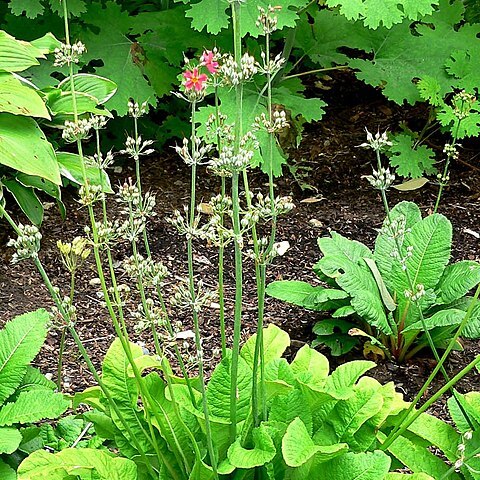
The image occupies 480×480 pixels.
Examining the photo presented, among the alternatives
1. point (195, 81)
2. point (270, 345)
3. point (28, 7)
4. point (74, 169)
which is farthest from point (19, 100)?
point (195, 81)

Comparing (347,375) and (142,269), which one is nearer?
(142,269)

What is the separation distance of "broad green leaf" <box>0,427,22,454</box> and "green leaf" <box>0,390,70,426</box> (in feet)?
0.13

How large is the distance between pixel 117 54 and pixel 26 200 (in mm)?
1141

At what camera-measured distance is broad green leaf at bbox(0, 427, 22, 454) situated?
2.35 m

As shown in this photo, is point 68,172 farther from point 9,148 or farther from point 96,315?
point 96,315

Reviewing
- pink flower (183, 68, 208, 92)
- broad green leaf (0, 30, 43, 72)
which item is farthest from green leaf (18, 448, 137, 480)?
broad green leaf (0, 30, 43, 72)

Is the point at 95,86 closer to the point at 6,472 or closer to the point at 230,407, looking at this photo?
the point at 6,472

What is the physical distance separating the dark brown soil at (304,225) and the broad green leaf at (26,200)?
0.33 m

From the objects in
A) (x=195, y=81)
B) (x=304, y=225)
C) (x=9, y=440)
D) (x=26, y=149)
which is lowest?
(x=304, y=225)

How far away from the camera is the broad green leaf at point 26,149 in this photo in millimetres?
3301

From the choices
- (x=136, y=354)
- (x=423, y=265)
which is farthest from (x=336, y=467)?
(x=423, y=265)

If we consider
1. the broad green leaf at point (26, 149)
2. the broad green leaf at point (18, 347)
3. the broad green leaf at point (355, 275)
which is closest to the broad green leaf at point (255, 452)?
the broad green leaf at point (18, 347)

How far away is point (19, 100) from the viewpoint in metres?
3.37

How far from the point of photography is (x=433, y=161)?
4.48 metres
